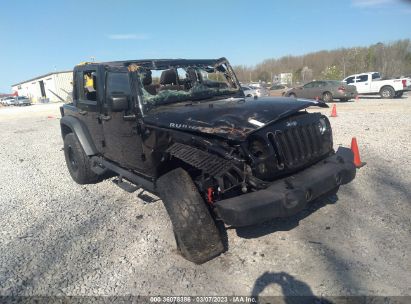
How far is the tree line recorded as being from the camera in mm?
40312

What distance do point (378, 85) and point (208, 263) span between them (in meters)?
21.4

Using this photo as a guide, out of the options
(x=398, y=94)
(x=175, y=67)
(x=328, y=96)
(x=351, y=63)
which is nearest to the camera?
(x=175, y=67)

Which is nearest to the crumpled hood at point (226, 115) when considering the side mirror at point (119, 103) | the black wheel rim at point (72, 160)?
the side mirror at point (119, 103)

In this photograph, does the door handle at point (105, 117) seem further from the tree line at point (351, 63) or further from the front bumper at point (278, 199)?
the tree line at point (351, 63)

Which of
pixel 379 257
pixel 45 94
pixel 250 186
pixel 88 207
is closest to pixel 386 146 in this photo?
pixel 379 257

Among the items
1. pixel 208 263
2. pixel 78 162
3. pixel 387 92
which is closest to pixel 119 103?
pixel 208 263

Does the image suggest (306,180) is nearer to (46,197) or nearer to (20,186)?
(46,197)

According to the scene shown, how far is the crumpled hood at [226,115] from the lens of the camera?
3.25 meters

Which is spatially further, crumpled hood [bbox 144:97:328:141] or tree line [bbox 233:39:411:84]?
tree line [bbox 233:39:411:84]

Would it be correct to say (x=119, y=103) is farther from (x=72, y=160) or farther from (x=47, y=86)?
(x=47, y=86)

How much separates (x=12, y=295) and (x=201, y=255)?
173 centimetres

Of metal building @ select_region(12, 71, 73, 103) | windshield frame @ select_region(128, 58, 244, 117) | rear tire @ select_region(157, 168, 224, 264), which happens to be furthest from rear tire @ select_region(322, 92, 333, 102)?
metal building @ select_region(12, 71, 73, 103)

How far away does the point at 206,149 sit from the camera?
132 inches

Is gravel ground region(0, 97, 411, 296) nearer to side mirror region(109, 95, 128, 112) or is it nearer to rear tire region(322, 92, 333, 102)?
side mirror region(109, 95, 128, 112)
